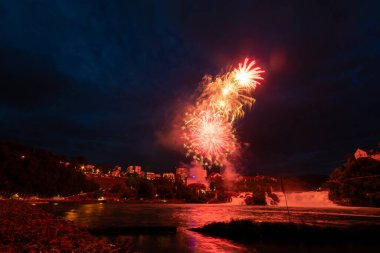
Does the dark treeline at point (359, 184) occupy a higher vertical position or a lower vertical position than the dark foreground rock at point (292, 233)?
higher

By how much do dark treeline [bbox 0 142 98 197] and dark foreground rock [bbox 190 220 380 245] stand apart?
4518 inches

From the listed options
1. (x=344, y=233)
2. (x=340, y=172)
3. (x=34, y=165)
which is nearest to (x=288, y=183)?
(x=340, y=172)

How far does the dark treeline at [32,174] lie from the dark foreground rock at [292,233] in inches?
4518

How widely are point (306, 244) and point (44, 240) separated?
54.6 ft

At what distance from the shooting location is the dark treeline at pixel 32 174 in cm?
11456

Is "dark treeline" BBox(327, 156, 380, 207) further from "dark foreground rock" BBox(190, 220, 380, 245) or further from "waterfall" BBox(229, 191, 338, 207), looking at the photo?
"dark foreground rock" BBox(190, 220, 380, 245)

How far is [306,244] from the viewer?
1991 cm

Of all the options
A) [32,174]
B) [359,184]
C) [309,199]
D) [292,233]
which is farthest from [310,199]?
[32,174]

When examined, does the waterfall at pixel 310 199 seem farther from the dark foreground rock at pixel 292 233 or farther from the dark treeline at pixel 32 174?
the dark treeline at pixel 32 174

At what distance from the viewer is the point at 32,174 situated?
12662cm

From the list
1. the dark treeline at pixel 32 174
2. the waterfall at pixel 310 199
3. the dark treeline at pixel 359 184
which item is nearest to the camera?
the dark treeline at pixel 359 184

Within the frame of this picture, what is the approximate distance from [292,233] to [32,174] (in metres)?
131

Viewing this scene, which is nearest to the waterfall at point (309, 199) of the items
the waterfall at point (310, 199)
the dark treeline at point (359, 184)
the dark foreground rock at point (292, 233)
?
the waterfall at point (310, 199)

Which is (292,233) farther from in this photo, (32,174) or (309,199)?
(32,174)
